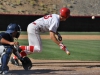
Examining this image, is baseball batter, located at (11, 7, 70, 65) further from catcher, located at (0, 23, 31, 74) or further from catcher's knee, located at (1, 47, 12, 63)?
catcher's knee, located at (1, 47, 12, 63)

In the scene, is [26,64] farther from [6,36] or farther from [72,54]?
[72,54]

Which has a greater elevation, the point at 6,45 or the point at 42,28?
the point at 6,45

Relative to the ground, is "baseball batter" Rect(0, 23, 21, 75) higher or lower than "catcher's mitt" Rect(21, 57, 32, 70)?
higher

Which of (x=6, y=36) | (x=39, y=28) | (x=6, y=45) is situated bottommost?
(x=39, y=28)

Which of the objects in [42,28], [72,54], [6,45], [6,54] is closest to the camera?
[6,54]

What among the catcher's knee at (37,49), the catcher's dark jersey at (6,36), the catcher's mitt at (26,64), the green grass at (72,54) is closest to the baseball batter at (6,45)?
the catcher's dark jersey at (6,36)

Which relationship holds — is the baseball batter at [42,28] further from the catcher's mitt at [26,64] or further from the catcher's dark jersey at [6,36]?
the catcher's dark jersey at [6,36]

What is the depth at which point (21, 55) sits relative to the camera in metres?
8.51

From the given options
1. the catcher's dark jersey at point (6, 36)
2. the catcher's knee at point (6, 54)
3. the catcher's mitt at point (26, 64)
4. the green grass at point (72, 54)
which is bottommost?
the green grass at point (72, 54)

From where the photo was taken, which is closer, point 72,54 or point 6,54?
point 6,54

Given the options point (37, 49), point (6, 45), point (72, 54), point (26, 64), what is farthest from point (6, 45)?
point (72, 54)

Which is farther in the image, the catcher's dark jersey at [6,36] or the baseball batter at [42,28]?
the baseball batter at [42,28]

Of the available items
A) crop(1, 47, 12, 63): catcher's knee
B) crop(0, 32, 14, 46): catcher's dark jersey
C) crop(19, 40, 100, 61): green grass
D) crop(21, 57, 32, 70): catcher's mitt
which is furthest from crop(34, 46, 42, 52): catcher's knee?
crop(19, 40, 100, 61): green grass

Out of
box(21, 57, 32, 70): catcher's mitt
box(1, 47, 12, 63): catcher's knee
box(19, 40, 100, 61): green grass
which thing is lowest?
box(19, 40, 100, 61): green grass
